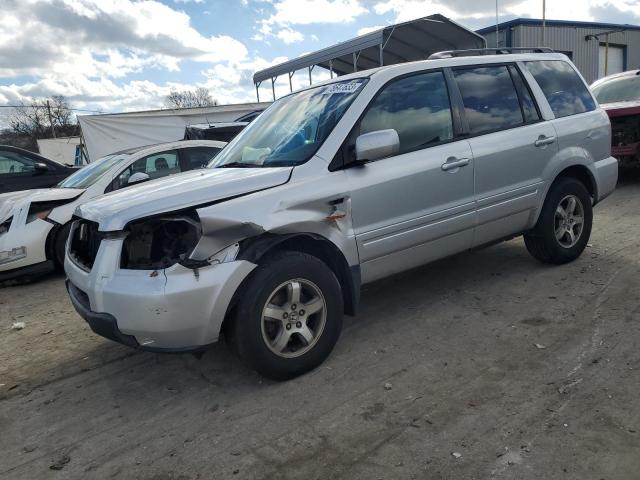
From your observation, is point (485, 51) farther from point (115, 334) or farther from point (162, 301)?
point (115, 334)

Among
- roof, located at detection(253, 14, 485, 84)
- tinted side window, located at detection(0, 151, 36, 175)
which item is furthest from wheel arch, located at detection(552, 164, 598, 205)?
roof, located at detection(253, 14, 485, 84)

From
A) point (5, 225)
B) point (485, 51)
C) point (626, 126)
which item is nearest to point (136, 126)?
point (5, 225)

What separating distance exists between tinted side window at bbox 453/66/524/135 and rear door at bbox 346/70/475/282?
209mm

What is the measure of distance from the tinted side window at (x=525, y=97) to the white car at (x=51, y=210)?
3304 mm

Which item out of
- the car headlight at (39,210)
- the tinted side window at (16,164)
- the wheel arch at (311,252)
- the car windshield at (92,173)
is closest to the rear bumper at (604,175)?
the wheel arch at (311,252)

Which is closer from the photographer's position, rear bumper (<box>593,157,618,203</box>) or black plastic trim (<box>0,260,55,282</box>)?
rear bumper (<box>593,157,618,203</box>)

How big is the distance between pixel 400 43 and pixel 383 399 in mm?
16614

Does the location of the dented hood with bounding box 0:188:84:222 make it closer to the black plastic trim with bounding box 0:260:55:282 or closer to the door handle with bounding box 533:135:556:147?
the black plastic trim with bounding box 0:260:55:282

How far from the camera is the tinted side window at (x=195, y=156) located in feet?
23.6

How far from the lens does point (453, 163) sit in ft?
12.9

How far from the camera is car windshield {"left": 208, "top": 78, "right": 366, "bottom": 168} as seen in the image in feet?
11.8

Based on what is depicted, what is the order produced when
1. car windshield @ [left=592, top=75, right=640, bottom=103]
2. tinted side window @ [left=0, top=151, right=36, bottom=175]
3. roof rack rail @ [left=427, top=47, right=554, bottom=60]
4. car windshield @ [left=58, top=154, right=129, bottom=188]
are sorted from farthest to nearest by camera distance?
car windshield @ [left=592, top=75, right=640, bottom=103]
tinted side window @ [left=0, top=151, right=36, bottom=175]
car windshield @ [left=58, top=154, right=129, bottom=188]
roof rack rail @ [left=427, top=47, right=554, bottom=60]

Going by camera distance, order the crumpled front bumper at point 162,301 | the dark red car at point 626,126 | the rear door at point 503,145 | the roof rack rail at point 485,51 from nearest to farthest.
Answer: the crumpled front bumper at point 162,301
the rear door at point 503,145
the roof rack rail at point 485,51
the dark red car at point 626,126

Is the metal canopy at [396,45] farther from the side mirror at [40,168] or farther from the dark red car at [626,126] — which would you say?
the side mirror at [40,168]
